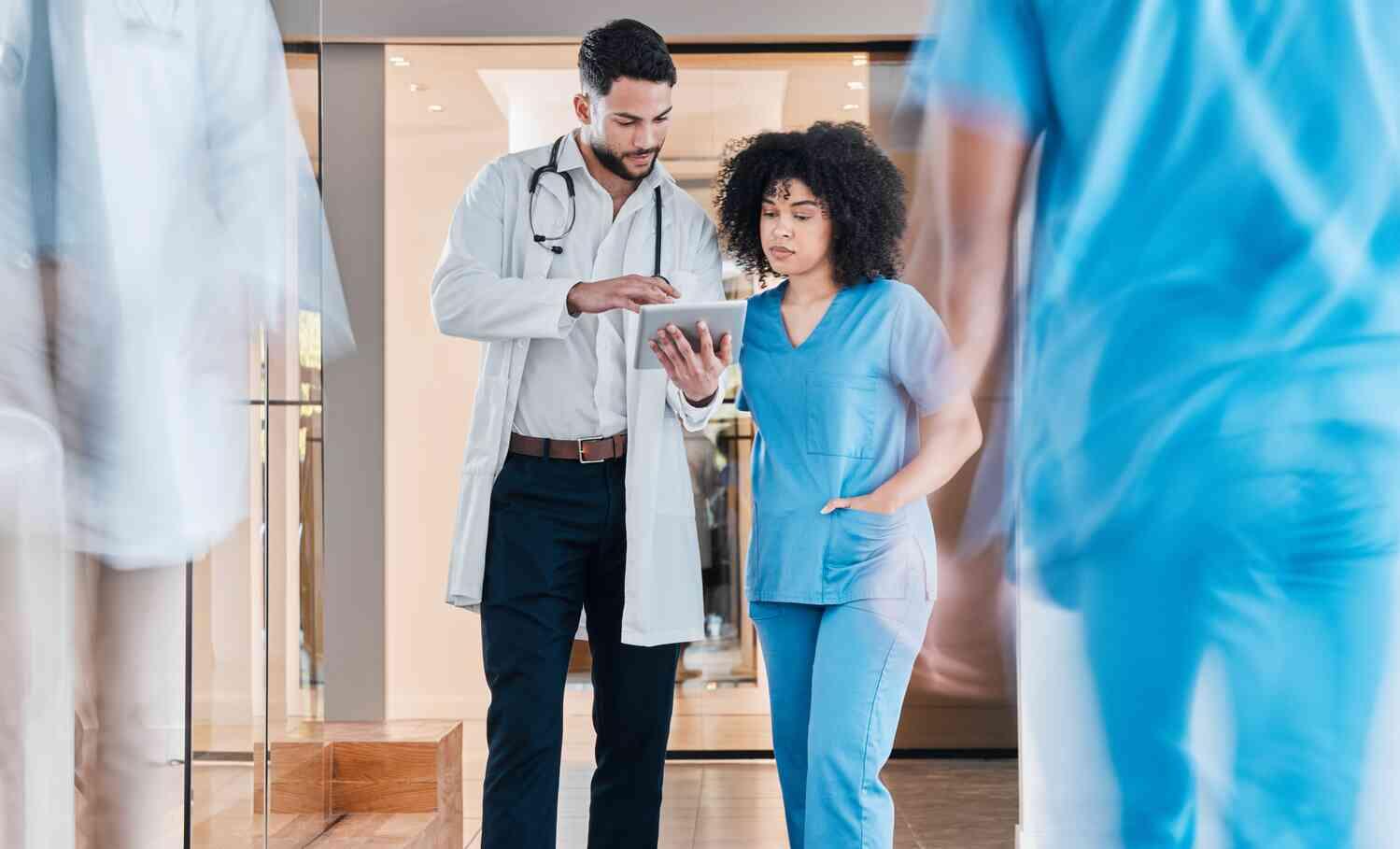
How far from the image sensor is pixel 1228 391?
0.70 m

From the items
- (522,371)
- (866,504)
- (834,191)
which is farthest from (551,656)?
(834,191)

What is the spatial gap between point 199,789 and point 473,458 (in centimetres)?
72

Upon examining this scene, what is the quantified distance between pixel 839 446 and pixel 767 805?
65.1 inches

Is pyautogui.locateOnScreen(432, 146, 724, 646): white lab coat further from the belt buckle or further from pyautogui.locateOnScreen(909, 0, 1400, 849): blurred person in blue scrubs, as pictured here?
pyautogui.locateOnScreen(909, 0, 1400, 849): blurred person in blue scrubs

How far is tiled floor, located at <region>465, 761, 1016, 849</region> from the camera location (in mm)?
2951

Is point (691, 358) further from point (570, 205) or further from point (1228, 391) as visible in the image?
point (1228, 391)

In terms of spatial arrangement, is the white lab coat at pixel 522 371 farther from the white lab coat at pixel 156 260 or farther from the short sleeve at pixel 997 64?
the short sleeve at pixel 997 64

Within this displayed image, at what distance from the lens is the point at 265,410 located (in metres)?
1.71

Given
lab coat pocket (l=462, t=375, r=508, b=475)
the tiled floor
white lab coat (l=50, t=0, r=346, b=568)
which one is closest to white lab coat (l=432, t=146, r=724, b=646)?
lab coat pocket (l=462, t=375, r=508, b=475)

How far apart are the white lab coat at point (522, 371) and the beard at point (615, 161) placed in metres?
0.04

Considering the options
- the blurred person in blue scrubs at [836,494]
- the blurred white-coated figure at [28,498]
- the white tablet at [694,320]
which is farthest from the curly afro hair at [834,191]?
the blurred white-coated figure at [28,498]

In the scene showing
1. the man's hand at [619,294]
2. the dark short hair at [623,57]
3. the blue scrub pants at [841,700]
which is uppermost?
the dark short hair at [623,57]

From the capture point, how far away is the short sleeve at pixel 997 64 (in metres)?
0.78

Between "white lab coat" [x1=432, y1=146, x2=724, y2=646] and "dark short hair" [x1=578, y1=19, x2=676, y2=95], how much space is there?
0.17 metres
